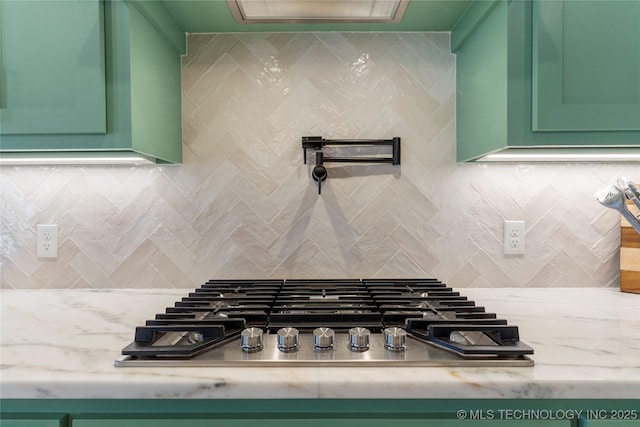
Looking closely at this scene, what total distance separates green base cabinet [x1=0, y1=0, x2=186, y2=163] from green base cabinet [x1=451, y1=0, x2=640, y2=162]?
3.22 ft

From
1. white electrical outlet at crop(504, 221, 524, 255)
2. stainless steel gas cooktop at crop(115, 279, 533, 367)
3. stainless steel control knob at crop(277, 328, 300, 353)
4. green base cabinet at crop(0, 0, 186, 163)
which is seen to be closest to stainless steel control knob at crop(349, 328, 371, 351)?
stainless steel gas cooktop at crop(115, 279, 533, 367)

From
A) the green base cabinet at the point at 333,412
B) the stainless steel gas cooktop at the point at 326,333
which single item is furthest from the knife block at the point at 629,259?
the green base cabinet at the point at 333,412

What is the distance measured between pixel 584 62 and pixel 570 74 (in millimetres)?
47

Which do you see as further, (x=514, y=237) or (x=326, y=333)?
(x=514, y=237)

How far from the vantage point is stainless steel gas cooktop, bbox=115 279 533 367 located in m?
0.75

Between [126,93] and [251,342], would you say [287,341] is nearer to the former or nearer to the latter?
[251,342]

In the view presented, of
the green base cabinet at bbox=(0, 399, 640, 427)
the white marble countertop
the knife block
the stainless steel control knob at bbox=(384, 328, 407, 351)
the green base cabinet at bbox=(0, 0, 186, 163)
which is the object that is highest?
the green base cabinet at bbox=(0, 0, 186, 163)

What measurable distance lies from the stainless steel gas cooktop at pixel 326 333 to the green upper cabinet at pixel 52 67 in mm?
585

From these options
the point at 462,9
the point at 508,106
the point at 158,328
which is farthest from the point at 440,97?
the point at 158,328

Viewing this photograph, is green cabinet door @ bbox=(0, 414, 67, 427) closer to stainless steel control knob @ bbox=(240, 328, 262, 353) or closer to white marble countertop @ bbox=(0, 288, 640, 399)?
white marble countertop @ bbox=(0, 288, 640, 399)

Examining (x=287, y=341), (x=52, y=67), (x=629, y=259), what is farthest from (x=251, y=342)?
(x=629, y=259)

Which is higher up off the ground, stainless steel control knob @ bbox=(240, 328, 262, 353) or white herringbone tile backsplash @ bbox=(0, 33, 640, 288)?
white herringbone tile backsplash @ bbox=(0, 33, 640, 288)

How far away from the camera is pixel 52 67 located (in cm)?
108

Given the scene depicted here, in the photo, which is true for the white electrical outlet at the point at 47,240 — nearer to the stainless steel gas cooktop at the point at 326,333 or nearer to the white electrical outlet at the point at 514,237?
the stainless steel gas cooktop at the point at 326,333
